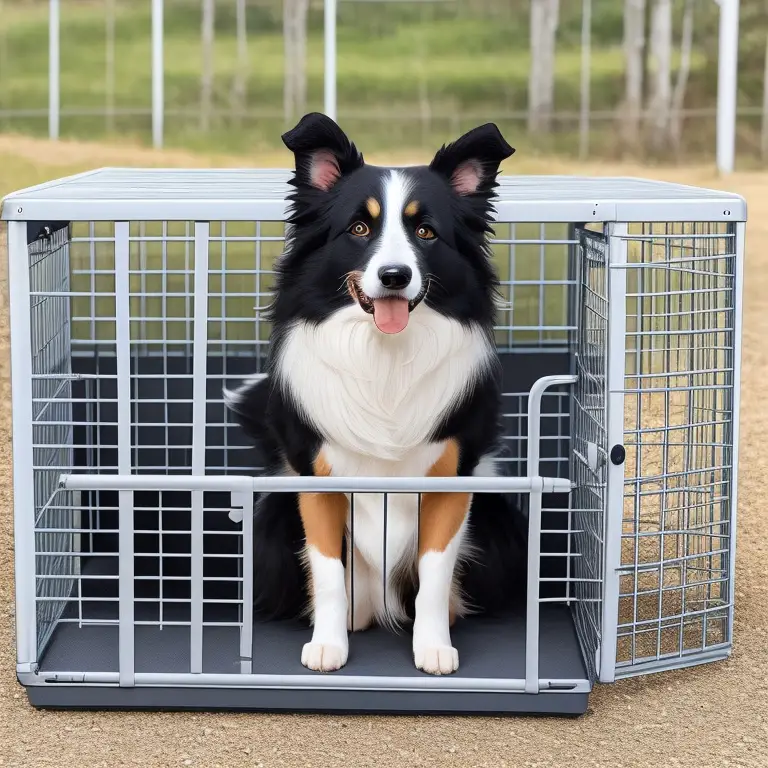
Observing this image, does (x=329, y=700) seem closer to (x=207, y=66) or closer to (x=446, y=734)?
(x=446, y=734)

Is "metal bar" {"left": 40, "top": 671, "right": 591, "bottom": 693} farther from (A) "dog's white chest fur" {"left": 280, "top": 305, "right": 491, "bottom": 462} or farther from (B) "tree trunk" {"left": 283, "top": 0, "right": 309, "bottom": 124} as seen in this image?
(B) "tree trunk" {"left": 283, "top": 0, "right": 309, "bottom": 124}

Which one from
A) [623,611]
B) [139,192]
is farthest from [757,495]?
[139,192]

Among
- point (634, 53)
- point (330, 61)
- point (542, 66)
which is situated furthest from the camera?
point (634, 53)

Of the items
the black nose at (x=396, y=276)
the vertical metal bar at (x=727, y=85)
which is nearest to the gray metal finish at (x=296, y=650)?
the black nose at (x=396, y=276)

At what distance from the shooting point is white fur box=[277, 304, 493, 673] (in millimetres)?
2988

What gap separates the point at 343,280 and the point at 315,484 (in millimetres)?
484

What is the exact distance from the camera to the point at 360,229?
2.85 m

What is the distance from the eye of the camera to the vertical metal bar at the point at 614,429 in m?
2.88

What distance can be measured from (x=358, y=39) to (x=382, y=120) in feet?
3.00

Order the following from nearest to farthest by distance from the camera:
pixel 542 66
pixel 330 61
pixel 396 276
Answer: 1. pixel 396 276
2. pixel 330 61
3. pixel 542 66

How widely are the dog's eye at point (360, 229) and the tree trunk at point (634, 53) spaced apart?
33.8 feet

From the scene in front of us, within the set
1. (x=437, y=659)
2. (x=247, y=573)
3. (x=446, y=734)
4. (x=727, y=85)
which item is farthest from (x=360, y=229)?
(x=727, y=85)

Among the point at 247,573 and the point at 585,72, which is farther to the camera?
the point at 585,72

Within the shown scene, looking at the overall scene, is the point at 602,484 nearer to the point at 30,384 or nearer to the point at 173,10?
the point at 30,384
